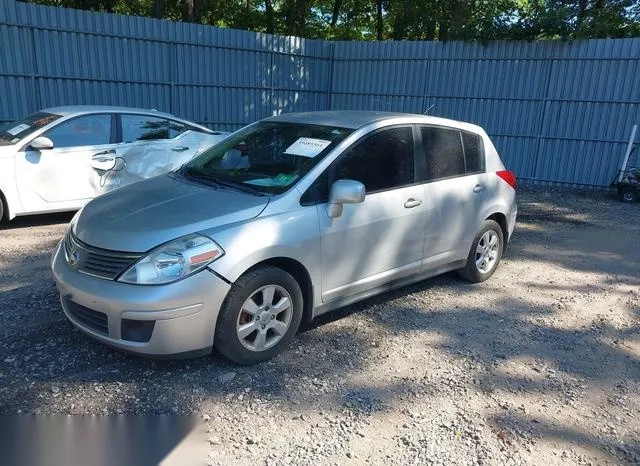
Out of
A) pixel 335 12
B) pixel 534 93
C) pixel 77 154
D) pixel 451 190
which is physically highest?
pixel 335 12

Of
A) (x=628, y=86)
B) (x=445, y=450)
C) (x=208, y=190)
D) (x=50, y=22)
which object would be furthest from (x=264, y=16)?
(x=445, y=450)

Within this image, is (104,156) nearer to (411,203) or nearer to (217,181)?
(217,181)

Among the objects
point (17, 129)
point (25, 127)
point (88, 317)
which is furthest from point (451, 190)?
point (17, 129)

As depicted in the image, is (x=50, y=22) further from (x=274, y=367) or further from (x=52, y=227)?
(x=274, y=367)

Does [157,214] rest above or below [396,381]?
above

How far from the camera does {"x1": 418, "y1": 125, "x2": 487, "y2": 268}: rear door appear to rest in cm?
474

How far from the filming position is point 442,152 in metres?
4.95

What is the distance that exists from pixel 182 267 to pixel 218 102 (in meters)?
9.79

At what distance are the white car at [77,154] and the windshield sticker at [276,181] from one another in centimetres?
387

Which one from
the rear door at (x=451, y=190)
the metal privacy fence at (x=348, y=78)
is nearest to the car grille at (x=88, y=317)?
the rear door at (x=451, y=190)

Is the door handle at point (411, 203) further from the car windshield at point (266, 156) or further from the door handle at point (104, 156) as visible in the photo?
the door handle at point (104, 156)

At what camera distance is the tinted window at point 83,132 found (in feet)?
22.6

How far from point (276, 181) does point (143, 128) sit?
4.32 metres

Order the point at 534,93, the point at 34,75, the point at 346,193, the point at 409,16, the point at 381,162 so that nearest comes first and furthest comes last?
the point at 346,193
the point at 381,162
the point at 34,75
the point at 534,93
the point at 409,16
